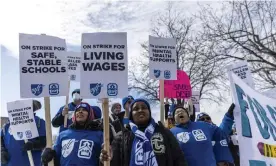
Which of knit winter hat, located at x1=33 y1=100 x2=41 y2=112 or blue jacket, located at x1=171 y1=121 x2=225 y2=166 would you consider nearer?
blue jacket, located at x1=171 y1=121 x2=225 y2=166

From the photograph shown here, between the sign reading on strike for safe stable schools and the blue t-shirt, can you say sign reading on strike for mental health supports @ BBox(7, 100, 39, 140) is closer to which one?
the sign reading on strike for safe stable schools

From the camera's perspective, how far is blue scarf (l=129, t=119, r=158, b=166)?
4410 millimetres

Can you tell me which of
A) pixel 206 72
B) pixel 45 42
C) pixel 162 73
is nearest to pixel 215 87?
A: pixel 206 72

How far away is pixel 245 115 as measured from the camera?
499 cm

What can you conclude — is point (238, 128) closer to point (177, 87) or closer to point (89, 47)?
point (89, 47)

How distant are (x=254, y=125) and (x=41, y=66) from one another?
2897 mm

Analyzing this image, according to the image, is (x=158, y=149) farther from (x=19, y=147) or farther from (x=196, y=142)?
(x=19, y=147)

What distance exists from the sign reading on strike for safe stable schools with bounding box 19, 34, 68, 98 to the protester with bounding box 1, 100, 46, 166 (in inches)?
64.8

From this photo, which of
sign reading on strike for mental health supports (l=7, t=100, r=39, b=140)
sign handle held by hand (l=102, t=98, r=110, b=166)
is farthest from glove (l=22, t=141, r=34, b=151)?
sign handle held by hand (l=102, t=98, r=110, b=166)

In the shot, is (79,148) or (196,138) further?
(196,138)

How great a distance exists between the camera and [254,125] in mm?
4898

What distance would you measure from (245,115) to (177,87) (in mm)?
4446

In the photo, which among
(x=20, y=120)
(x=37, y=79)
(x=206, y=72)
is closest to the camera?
(x=37, y=79)

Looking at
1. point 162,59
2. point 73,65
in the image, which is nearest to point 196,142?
point 162,59
